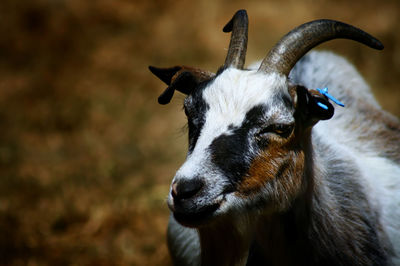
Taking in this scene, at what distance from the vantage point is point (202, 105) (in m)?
2.50

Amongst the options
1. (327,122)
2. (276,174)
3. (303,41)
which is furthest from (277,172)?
(327,122)

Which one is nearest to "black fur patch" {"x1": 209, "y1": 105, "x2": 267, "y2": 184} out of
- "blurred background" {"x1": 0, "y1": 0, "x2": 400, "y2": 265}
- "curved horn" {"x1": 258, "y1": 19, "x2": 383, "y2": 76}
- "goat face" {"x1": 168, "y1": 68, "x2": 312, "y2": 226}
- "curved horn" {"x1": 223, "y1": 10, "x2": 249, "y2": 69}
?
"goat face" {"x1": 168, "y1": 68, "x2": 312, "y2": 226}

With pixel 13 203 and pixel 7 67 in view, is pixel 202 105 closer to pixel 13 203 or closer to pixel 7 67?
pixel 13 203

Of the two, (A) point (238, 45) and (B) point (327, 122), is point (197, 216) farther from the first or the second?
(B) point (327, 122)

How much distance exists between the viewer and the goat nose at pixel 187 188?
2.13 metres

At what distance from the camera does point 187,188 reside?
83.7 inches

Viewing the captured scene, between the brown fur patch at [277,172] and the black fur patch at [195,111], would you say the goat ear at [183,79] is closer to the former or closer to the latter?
the black fur patch at [195,111]

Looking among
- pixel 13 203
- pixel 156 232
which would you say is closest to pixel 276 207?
pixel 156 232

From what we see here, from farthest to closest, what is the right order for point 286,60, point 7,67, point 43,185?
point 7,67
point 43,185
point 286,60

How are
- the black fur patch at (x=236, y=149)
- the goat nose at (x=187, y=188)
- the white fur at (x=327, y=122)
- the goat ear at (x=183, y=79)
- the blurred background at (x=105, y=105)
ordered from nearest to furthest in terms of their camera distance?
the goat nose at (x=187, y=188)
the black fur patch at (x=236, y=149)
the white fur at (x=327, y=122)
the goat ear at (x=183, y=79)
the blurred background at (x=105, y=105)

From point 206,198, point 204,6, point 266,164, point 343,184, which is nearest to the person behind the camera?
point 206,198

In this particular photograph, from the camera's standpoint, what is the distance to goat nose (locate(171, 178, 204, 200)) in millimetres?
2127

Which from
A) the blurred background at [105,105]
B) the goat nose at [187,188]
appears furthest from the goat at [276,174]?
the blurred background at [105,105]

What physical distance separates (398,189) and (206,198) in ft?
4.97
